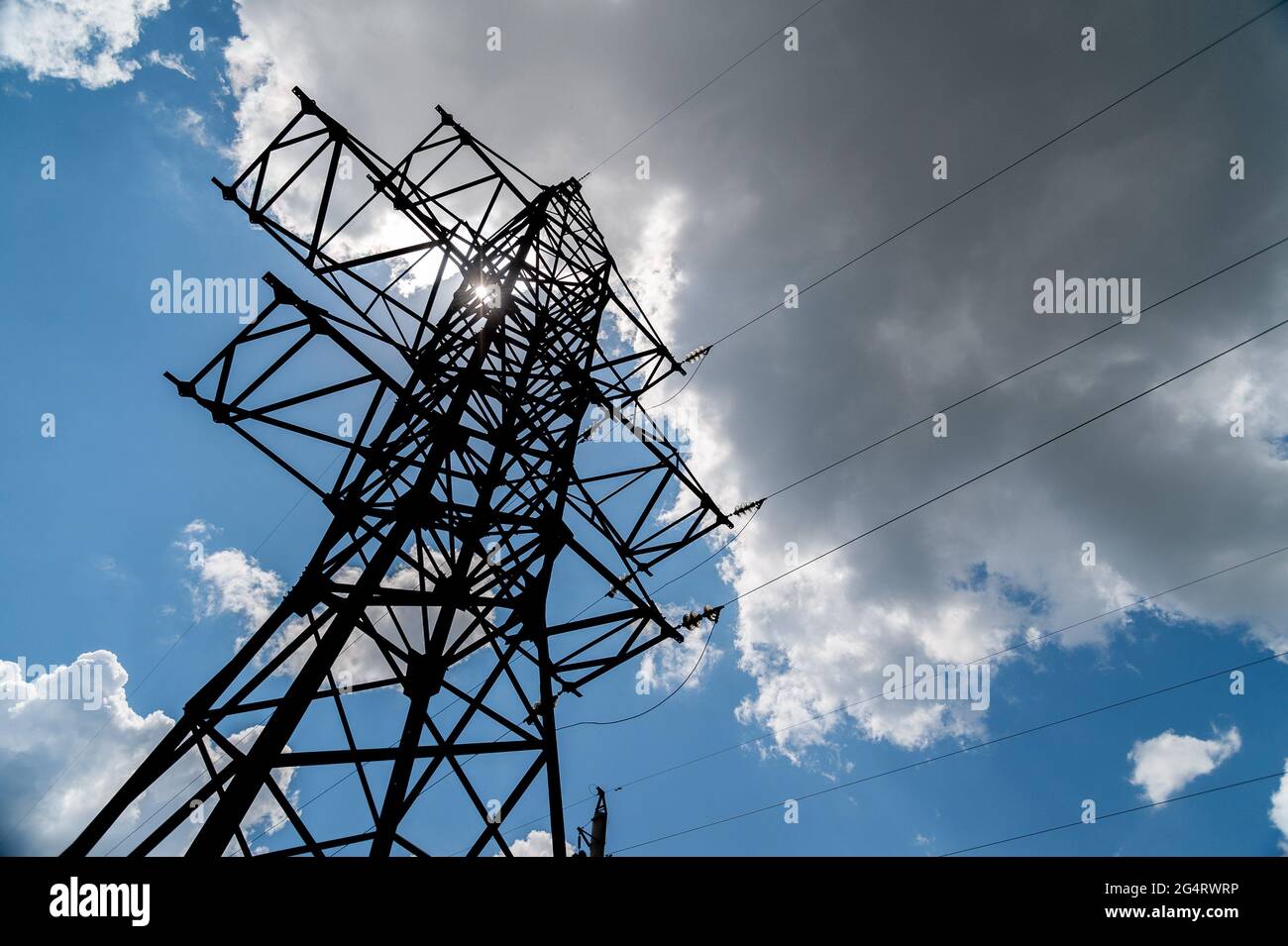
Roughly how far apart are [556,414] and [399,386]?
6.30 ft

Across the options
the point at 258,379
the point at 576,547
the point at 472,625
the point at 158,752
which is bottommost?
the point at 158,752

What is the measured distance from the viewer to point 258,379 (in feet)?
20.6

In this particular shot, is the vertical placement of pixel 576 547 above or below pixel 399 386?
below
